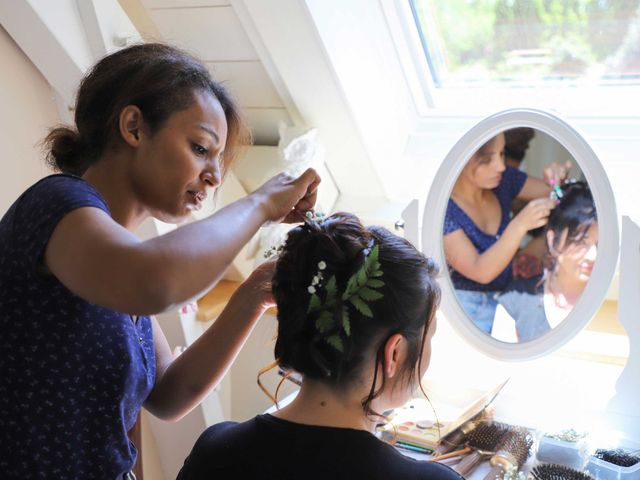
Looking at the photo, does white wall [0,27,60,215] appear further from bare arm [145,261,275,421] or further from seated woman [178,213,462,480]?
seated woman [178,213,462,480]

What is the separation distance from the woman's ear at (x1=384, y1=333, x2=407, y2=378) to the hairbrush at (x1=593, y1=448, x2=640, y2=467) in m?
0.46

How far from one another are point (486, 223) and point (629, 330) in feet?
1.04

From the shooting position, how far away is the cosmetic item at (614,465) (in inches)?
45.9

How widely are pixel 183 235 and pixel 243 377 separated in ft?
4.63

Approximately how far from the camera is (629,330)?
127 centimetres

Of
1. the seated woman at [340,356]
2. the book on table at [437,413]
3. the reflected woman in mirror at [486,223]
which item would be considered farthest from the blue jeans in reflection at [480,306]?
the seated woman at [340,356]

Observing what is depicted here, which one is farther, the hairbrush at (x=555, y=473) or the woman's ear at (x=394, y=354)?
the hairbrush at (x=555, y=473)

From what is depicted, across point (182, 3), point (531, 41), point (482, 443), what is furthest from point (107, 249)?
point (531, 41)

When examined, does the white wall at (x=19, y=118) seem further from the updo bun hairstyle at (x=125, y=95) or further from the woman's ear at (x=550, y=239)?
the woman's ear at (x=550, y=239)

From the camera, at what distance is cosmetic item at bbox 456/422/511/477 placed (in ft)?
4.11

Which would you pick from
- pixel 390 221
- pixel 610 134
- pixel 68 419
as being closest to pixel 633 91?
pixel 610 134

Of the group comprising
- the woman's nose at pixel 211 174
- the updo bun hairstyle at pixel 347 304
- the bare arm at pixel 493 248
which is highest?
the woman's nose at pixel 211 174

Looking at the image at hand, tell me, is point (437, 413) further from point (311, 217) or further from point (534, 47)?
point (534, 47)

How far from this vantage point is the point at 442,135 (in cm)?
183
